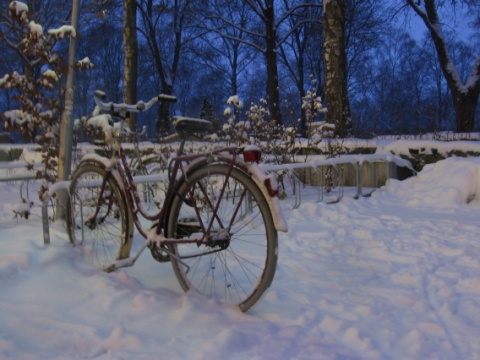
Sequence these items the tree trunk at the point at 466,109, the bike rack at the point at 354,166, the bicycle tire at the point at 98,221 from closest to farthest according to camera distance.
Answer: the bicycle tire at the point at 98,221 < the bike rack at the point at 354,166 < the tree trunk at the point at 466,109

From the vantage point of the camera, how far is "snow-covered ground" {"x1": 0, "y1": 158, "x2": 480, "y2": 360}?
7.64ft

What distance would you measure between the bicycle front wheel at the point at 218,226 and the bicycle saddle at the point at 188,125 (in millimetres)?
271

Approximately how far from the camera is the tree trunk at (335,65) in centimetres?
992

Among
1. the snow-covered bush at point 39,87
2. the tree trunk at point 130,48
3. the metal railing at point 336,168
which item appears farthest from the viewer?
the tree trunk at point 130,48

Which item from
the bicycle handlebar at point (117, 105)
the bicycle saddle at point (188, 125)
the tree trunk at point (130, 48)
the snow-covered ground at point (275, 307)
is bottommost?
the snow-covered ground at point (275, 307)

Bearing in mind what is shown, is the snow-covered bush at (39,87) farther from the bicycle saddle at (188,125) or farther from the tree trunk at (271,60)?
the tree trunk at (271,60)

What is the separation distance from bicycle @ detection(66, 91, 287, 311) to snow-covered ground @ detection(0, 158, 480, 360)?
6.8 inches

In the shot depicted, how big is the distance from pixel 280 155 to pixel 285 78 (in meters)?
26.2

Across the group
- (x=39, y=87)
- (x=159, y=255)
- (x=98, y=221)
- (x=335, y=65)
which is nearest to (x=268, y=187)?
(x=159, y=255)

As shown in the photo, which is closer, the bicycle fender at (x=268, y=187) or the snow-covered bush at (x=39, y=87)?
the bicycle fender at (x=268, y=187)

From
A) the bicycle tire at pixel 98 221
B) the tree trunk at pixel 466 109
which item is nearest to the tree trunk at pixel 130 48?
the tree trunk at pixel 466 109

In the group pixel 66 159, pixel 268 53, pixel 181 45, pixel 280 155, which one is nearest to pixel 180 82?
pixel 181 45

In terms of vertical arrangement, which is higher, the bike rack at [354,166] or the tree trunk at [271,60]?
the tree trunk at [271,60]

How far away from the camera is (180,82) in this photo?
45.8 metres
